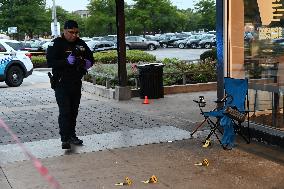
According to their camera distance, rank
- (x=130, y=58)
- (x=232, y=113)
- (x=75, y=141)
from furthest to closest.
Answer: (x=130, y=58) → (x=75, y=141) → (x=232, y=113)

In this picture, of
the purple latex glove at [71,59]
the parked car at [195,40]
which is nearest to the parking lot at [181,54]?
the parked car at [195,40]

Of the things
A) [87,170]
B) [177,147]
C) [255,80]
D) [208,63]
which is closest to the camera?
[87,170]

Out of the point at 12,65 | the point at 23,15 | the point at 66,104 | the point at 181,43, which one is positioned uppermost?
the point at 23,15

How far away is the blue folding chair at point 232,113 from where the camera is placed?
7184 millimetres

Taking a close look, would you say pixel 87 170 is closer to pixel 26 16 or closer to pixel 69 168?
pixel 69 168

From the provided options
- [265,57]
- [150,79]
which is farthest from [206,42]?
[265,57]

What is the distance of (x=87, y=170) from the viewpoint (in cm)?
631

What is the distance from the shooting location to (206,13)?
237ft

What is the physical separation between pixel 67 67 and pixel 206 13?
66.6m

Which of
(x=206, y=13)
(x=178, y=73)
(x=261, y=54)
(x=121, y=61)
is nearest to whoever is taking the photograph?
(x=261, y=54)

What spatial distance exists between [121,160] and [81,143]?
1.25 metres

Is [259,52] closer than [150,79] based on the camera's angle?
Yes

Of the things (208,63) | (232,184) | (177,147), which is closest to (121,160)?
(177,147)

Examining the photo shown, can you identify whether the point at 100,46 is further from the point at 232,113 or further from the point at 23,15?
the point at 232,113
